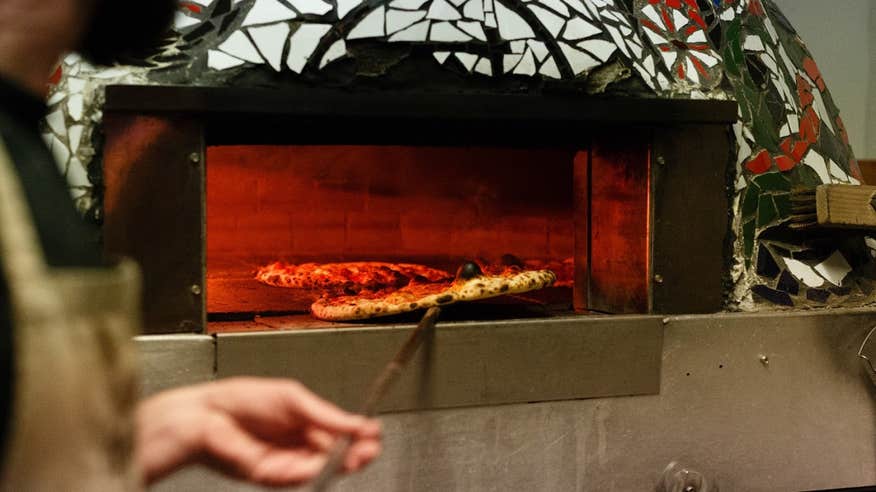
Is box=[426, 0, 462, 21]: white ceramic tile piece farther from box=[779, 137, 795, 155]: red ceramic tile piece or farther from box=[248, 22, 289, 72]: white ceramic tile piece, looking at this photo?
box=[779, 137, 795, 155]: red ceramic tile piece

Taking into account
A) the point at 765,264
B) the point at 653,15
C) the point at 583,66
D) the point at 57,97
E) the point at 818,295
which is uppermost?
the point at 653,15

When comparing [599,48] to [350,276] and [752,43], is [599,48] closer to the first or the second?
[752,43]

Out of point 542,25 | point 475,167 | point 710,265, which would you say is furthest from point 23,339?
point 475,167

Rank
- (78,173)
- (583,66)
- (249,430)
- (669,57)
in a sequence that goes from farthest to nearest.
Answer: (669,57), (583,66), (78,173), (249,430)

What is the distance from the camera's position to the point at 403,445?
281 centimetres

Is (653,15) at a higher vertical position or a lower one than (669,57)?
higher

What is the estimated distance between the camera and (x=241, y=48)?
2.71 metres

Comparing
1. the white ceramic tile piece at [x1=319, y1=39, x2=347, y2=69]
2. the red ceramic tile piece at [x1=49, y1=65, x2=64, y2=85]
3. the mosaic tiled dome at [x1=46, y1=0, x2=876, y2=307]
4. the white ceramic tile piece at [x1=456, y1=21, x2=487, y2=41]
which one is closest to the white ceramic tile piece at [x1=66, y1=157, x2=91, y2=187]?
the mosaic tiled dome at [x1=46, y1=0, x2=876, y2=307]

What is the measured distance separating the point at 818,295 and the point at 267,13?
6.52ft

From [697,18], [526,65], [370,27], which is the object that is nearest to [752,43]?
[697,18]

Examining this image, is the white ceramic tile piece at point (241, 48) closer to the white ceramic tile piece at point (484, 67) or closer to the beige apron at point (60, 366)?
the white ceramic tile piece at point (484, 67)

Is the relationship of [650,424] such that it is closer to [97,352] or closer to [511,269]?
[511,269]

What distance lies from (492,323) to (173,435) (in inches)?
71.1

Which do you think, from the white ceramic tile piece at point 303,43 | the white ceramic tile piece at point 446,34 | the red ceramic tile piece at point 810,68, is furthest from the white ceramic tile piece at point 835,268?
the white ceramic tile piece at point 303,43
